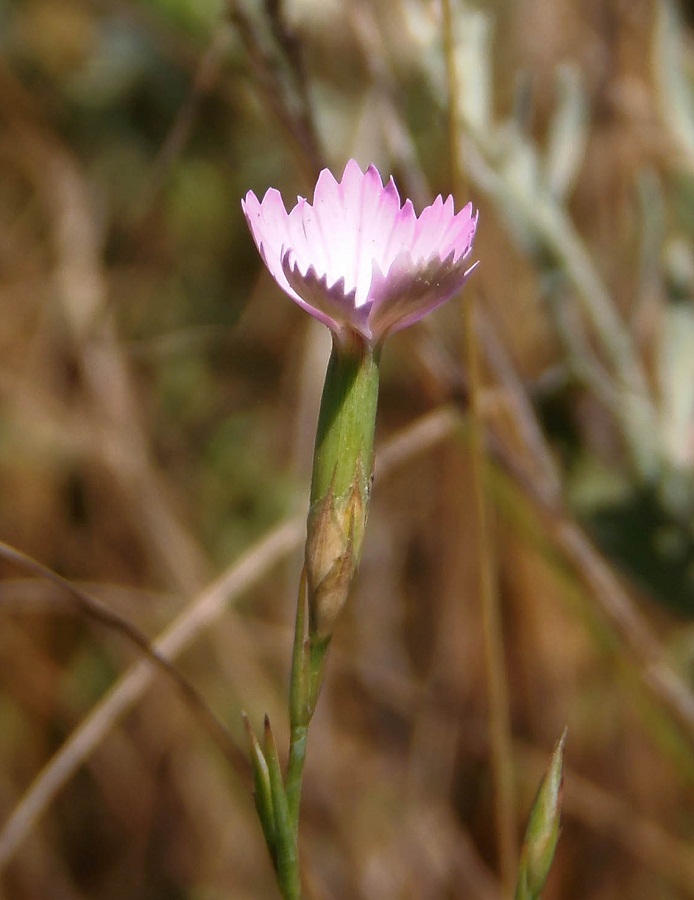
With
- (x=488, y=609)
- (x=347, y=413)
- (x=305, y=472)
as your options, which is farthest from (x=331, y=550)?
(x=305, y=472)

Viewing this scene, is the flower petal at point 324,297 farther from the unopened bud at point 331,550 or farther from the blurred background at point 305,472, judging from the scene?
the blurred background at point 305,472

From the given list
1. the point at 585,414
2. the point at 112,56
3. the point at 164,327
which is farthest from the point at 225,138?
the point at 585,414

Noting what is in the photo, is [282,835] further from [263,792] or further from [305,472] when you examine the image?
[305,472]

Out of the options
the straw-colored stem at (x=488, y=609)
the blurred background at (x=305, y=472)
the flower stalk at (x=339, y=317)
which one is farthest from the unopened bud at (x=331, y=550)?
the blurred background at (x=305, y=472)

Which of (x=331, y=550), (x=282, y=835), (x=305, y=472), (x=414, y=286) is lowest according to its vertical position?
(x=282, y=835)

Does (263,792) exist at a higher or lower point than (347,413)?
lower

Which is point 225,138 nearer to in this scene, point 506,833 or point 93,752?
point 93,752

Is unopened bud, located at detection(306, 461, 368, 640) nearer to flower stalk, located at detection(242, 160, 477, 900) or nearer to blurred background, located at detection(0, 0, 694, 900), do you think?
flower stalk, located at detection(242, 160, 477, 900)
